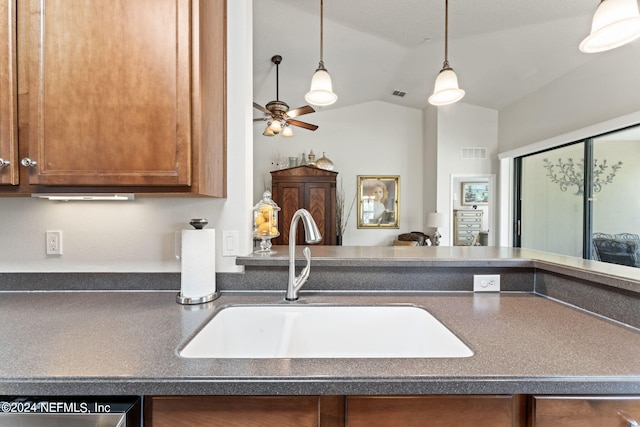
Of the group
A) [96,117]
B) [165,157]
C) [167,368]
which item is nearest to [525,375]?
[167,368]

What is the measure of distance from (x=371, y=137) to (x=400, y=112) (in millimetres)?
707

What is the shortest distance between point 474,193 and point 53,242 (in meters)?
5.83

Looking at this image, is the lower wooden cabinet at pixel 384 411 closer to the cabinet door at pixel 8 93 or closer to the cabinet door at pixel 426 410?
the cabinet door at pixel 426 410

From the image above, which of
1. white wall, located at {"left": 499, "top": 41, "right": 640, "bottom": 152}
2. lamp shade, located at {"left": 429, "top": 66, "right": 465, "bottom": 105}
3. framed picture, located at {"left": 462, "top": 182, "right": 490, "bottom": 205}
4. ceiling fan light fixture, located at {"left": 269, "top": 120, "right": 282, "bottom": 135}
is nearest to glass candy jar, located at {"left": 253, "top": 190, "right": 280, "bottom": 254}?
lamp shade, located at {"left": 429, "top": 66, "right": 465, "bottom": 105}

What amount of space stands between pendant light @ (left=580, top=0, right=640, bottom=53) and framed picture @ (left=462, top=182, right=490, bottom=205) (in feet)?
14.1

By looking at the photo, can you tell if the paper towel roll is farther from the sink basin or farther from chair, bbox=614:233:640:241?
chair, bbox=614:233:640:241

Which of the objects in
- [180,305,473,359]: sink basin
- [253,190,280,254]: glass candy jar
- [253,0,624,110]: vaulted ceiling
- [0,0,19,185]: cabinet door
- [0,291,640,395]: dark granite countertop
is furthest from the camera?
[253,0,624,110]: vaulted ceiling

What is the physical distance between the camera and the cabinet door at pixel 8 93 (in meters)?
0.96

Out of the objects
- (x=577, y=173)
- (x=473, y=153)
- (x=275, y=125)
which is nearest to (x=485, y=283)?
(x=275, y=125)

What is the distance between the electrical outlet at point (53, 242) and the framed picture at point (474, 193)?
5.63 metres

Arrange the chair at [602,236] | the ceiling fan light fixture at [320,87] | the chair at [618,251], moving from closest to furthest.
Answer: the ceiling fan light fixture at [320,87]
the chair at [618,251]
the chair at [602,236]

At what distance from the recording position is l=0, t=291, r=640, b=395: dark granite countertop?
2.13ft

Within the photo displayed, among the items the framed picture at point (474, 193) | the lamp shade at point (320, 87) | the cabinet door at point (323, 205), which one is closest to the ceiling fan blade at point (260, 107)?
the lamp shade at point (320, 87)

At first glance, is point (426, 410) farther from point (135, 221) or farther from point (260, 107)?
point (260, 107)
